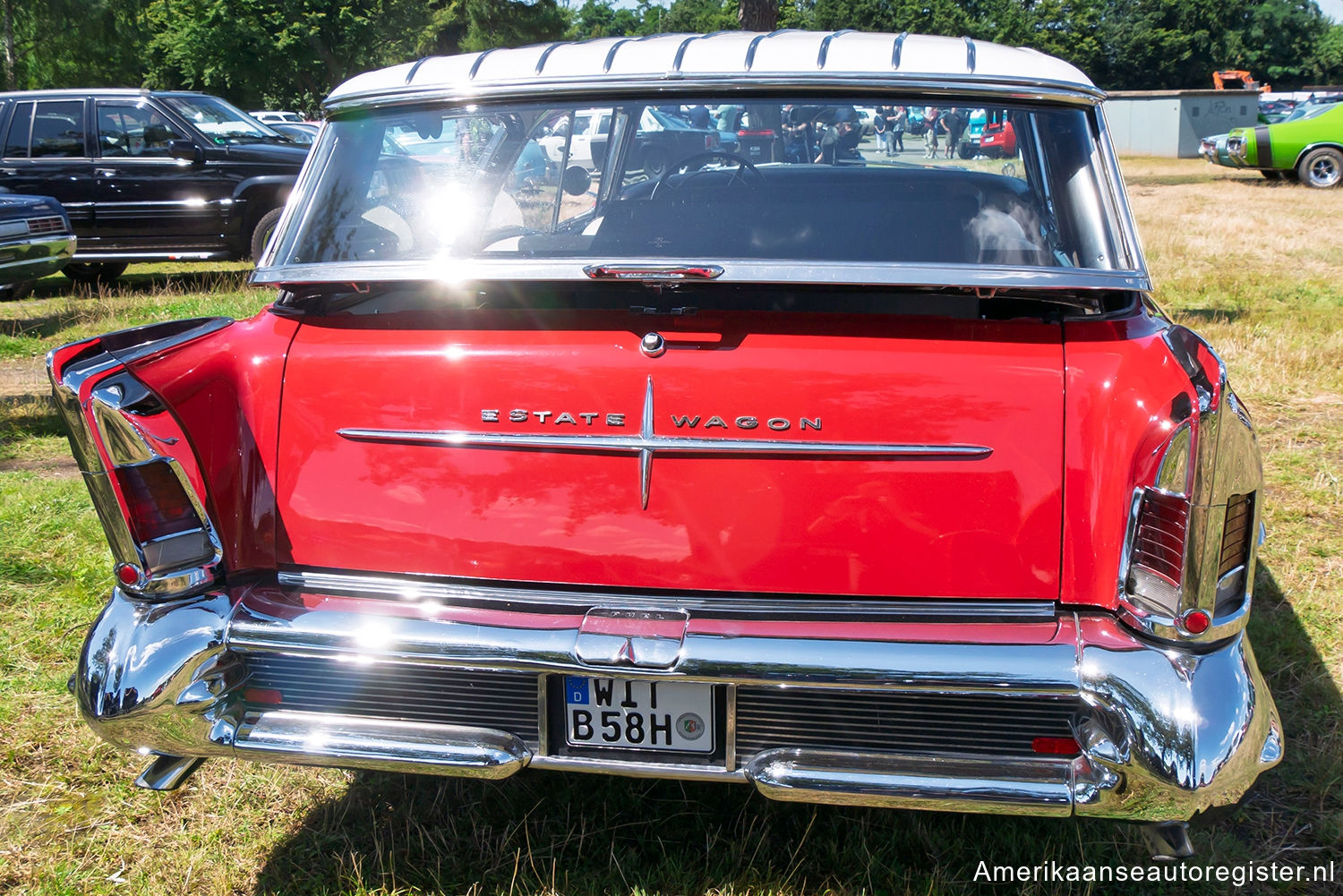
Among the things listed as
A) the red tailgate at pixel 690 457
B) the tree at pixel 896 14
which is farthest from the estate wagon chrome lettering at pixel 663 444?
the tree at pixel 896 14

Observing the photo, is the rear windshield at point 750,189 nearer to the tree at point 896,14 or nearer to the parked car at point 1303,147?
the parked car at point 1303,147

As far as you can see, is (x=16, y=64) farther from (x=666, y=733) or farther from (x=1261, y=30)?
(x=1261, y=30)

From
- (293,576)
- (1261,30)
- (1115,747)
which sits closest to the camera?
(1115,747)

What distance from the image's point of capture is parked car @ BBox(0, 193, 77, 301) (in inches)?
280

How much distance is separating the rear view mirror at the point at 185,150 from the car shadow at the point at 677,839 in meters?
8.90

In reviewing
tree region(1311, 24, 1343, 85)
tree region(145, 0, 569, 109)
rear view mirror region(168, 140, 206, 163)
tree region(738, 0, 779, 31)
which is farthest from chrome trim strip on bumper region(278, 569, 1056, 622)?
tree region(1311, 24, 1343, 85)

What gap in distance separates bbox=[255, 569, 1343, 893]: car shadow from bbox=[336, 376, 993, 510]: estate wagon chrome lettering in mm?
922

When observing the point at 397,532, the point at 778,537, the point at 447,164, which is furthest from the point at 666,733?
the point at 447,164

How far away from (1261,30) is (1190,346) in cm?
8356

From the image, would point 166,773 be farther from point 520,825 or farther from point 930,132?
point 930,132

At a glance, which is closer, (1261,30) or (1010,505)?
(1010,505)

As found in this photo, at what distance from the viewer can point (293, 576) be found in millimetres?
2158

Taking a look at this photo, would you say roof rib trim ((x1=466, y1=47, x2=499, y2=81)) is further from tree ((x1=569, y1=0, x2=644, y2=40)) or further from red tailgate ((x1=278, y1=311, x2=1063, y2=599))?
tree ((x1=569, y1=0, x2=644, y2=40))

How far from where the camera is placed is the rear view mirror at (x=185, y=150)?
32.4 feet
